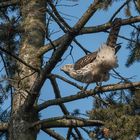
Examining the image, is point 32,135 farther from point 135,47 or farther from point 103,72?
point 135,47

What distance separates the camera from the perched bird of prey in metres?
8.05

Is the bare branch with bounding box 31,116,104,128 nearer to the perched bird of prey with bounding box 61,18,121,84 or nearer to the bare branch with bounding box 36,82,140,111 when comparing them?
the bare branch with bounding box 36,82,140,111

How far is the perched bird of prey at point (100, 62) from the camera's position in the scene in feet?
26.4

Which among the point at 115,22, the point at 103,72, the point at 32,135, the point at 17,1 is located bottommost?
the point at 32,135

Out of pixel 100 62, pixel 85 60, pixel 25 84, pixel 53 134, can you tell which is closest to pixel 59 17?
pixel 85 60

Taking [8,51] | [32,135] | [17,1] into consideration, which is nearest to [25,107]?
[32,135]

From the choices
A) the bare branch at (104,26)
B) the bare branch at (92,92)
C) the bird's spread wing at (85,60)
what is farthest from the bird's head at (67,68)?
the bare branch at (92,92)

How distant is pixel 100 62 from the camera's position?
8156 mm

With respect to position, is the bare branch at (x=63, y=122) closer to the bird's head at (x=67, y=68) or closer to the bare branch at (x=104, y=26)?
the bird's head at (x=67, y=68)

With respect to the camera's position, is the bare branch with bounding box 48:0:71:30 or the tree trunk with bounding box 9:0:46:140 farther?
the tree trunk with bounding box 9:0:46:140

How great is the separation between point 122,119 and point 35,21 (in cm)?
336

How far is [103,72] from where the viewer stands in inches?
324

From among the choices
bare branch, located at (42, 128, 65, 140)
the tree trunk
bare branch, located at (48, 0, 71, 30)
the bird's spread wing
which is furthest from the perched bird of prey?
bare branch, located at (42, 128, 65, 140)

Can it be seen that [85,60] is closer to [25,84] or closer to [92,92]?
[92,92]
